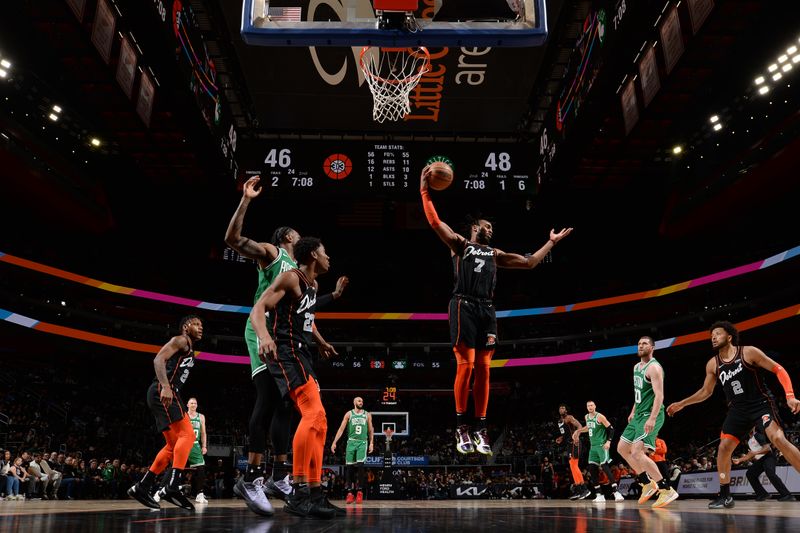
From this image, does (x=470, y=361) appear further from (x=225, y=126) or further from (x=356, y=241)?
(x=356, y=241)

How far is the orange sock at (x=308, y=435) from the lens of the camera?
15.1 ft

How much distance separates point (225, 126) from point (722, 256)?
18904 millimetres

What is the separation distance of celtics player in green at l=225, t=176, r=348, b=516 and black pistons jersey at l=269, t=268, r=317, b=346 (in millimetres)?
488

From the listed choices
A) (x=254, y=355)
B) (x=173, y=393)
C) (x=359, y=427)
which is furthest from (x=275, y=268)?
(x=359, y=427)

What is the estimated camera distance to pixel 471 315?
5.80 meters

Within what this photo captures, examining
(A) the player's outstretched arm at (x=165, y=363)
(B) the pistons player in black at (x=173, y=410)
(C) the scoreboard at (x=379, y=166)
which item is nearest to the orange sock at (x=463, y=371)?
(B) the pistons player in black at (x=173, y=410)

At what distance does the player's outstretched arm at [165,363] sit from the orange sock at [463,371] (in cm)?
309

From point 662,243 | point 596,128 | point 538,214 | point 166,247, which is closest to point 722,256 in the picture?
point 662,243

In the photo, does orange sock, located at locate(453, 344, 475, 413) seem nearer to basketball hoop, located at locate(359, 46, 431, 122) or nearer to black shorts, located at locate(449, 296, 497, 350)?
black shorts, located at locate(449, 296, 497, 350)

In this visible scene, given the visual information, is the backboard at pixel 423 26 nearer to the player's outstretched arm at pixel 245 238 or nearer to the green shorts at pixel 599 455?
the player's outstretched arm at pixel 245 238

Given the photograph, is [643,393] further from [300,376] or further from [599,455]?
[300,376]

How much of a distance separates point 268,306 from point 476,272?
209 centimetres

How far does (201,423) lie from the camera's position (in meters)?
11.4

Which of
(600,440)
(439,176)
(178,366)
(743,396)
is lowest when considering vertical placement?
(600,440)
